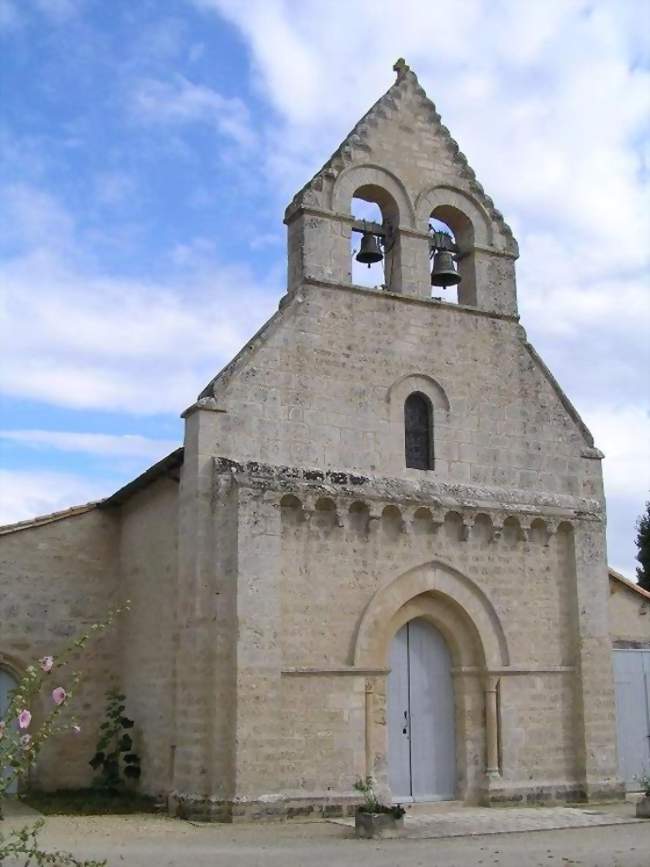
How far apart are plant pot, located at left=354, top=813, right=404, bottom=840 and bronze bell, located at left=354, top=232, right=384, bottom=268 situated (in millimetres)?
8446

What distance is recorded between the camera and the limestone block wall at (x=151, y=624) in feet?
46.7

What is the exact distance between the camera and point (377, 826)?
11.6 m

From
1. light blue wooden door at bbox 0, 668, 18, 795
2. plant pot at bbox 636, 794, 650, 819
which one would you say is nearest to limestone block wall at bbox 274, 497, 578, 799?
Answer: plant pot at bbox 636, 794, 650, 819

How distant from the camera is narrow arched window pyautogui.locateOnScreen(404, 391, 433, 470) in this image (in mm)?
15312

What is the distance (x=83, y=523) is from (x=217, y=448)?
4641 millimetres

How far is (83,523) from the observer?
17234 mm

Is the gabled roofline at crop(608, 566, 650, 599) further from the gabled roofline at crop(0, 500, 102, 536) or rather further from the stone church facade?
the gabled roofline at crop(0, 500, 102, 536)

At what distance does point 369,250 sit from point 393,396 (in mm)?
2498

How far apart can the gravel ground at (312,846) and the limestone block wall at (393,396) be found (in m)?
4.86

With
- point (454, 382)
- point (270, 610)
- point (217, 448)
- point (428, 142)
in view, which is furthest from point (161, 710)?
point (428, 142)

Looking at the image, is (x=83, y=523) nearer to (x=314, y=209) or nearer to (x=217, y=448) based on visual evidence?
(x=217, y=448)

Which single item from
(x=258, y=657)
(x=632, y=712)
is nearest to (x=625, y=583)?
(x=632, y=712)

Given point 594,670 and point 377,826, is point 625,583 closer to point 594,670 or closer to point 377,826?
point 594,670

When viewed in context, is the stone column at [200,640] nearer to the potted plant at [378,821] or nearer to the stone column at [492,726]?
the potted plant at [378,821]
